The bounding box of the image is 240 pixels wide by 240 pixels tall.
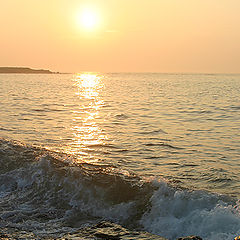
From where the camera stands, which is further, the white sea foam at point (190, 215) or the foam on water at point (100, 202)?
the foam on water at point (100, 202)

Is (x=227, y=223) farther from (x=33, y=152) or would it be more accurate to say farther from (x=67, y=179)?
(x=33, y=152)

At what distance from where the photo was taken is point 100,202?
10703 mm

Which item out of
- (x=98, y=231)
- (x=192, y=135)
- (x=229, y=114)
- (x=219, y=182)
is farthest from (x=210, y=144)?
(x=229, y=114)

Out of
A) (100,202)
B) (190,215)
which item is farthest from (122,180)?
(190,215)

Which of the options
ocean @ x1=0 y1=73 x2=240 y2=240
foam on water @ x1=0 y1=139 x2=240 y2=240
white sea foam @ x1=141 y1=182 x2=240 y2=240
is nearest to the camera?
white sea foam @ x1=141 y1=182 x2=240 y2=240

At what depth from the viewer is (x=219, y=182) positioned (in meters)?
12.2

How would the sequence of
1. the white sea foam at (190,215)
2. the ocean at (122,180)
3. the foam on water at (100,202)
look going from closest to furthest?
1. the white sea foam at (190,215)
2. the foam on water at (100,202)
3. the ocean at (122,180)

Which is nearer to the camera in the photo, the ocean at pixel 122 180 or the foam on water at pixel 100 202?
the foam on water at pixel 100 202

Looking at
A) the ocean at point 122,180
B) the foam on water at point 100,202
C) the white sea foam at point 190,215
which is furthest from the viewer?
the ocean at point 122,180

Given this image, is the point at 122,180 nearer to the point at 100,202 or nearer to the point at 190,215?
the point at 100,202

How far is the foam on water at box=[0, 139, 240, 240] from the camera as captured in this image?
28.3ft

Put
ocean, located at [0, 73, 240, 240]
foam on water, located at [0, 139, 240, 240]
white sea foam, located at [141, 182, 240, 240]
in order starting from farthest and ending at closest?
ocean, located at [0, 73, 240, 240], foam on water, located at [0, 139, 240, 240], white sea foam, located at [141, 182, 240, 240]

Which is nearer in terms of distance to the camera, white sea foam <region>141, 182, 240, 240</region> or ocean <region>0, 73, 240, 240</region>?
white sea foam <region>141, 182, 240, 240</region>

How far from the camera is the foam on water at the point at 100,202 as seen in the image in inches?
340
